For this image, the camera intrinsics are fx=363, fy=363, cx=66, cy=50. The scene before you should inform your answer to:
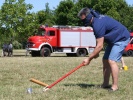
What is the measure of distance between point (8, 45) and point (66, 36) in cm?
546

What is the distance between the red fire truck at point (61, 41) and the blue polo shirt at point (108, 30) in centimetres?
2182

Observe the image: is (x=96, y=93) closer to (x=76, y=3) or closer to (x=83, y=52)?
(x=83, y=52)

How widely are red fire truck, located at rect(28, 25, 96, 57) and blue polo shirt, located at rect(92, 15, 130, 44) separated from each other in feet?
71.6

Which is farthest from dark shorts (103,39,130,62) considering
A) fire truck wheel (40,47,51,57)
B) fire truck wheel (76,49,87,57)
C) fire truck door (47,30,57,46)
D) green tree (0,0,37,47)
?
green tree (0,0,37,47)

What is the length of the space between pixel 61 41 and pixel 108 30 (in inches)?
910

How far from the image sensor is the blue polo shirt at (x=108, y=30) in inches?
270

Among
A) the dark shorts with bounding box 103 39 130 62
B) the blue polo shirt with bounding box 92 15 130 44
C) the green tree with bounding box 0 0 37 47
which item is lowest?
the dark shorts with bounding box 103 39 130 62

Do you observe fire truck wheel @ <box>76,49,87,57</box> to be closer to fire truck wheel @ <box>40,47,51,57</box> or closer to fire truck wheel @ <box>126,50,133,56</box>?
fire truck wheel @ <box>40,47,51,57</box>

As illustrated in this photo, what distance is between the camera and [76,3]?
201ft

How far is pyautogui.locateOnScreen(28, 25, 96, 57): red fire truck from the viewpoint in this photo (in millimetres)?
29109

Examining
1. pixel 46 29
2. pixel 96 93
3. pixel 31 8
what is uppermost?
pixel 31 8

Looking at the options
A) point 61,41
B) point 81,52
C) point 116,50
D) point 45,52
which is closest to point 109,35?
point 116,50

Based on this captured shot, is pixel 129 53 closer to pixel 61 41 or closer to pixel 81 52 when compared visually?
pixel 81 52

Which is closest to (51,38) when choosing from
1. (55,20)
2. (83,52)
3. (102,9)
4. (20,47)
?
(83,52)
